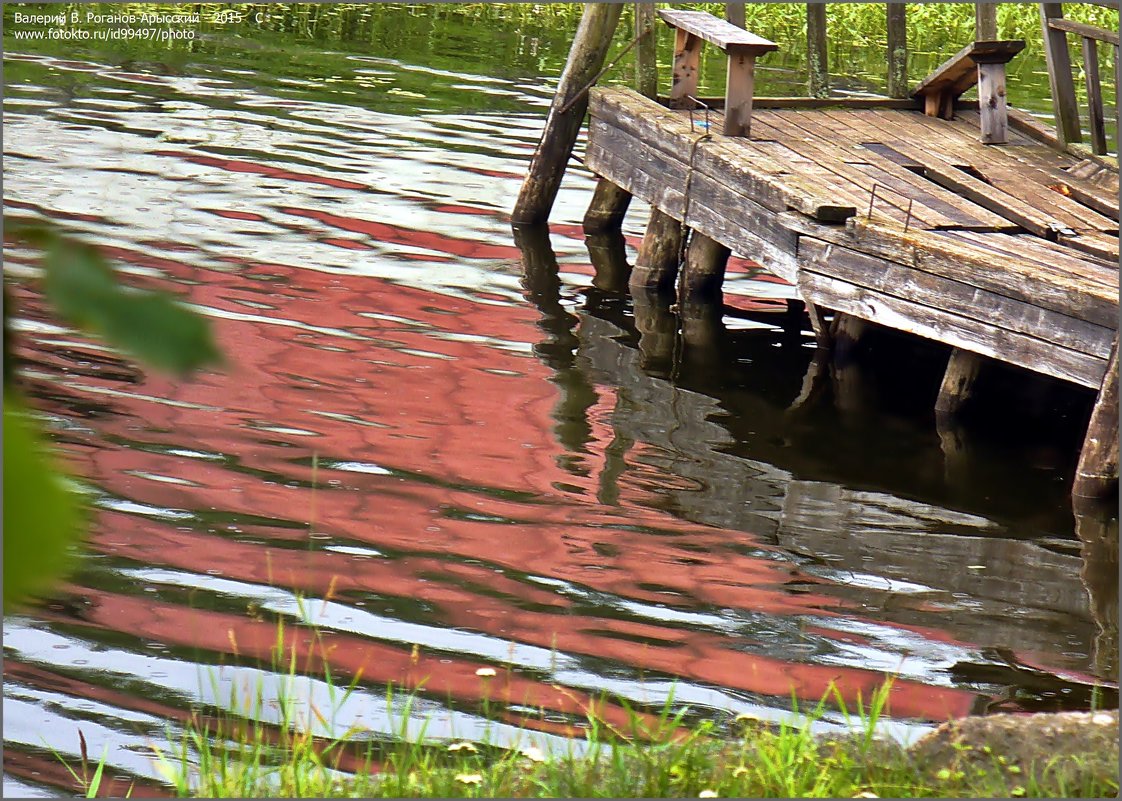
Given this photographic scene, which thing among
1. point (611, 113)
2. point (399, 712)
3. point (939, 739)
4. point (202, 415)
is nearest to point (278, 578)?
point (399, 712)

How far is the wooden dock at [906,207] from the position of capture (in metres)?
6.12

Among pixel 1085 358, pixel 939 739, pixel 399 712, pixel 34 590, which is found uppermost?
pixel 34 590

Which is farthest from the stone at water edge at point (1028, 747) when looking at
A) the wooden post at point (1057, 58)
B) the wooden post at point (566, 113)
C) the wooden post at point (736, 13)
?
the wooden post at point (566, 113)

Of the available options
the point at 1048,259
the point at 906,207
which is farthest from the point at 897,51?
the point at 1048,259

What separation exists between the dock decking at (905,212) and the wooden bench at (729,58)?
13 centimetres

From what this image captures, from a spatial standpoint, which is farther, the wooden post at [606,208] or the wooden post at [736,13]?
the wooden post at [606,208]

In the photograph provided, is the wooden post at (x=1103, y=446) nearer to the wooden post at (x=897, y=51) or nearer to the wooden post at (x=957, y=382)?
the wooden post at (x=957, y=382)

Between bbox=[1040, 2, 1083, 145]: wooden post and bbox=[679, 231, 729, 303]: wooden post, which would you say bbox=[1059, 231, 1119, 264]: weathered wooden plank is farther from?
bbox=[679, 231, 729, 303]: wooden post

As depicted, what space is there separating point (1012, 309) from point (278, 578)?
340cm

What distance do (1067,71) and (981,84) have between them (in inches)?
28.2

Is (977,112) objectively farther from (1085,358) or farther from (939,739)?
(939,739)

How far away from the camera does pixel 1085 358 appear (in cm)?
589

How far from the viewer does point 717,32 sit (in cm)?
811

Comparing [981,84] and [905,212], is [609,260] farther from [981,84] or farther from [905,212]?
[905,212]
